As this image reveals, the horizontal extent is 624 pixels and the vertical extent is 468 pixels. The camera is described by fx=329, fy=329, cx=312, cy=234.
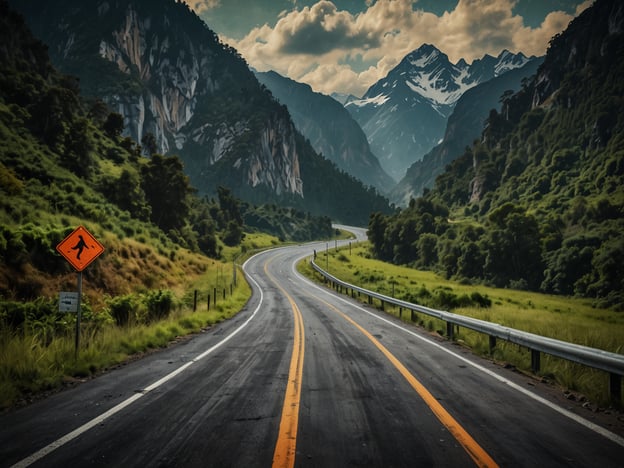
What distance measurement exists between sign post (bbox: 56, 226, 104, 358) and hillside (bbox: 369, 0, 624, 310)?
62.1m

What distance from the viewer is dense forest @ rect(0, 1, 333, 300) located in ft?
56.3

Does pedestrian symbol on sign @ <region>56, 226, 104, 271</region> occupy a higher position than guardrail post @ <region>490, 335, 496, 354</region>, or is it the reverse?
pedestrian symbol on sign @ <region>56, 226, 104, 271</region>

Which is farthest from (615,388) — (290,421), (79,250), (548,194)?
(548,194)

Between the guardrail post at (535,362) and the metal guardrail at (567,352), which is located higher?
the metal guardrail at (567,352)

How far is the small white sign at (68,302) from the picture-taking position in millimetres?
7325

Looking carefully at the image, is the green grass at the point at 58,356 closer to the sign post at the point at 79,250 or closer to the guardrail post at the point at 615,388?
the sign post at the point at 79,250

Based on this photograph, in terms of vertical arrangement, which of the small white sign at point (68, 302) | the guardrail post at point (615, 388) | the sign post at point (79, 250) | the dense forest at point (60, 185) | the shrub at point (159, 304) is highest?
the dense forest at point (60, 185)

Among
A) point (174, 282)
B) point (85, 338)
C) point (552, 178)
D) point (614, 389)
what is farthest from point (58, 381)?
point (552, 178)

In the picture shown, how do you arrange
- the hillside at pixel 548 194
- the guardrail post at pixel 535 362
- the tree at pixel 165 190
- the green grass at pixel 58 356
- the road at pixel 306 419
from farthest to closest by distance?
the hillside at pixel 548 194 → the tree at pixel 165 190 → the guardrail post at pixel 535 362 → the green grass at pixel 58 356 → the road at pixel 306 419

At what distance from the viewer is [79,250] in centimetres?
766

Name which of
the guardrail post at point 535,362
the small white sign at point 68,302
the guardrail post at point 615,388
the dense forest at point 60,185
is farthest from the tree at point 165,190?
the guardrail post at point 615,388

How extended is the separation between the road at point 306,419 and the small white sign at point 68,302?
1.82m

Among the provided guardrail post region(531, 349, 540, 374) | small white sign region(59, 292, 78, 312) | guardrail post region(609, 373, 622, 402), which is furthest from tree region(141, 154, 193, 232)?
guardrail post region(609, 373, 622, 402)

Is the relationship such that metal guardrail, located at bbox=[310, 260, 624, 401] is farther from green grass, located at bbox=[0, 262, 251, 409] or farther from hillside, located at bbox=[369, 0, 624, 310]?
hillside, located at bbox=[369, 0, 624, 310]
